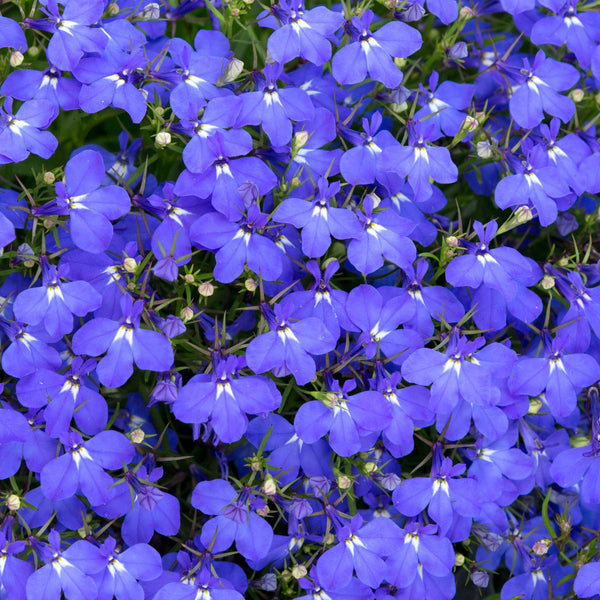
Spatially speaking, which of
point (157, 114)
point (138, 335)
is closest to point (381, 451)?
point (138, 335)

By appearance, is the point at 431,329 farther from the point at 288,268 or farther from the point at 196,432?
the point at 196,432

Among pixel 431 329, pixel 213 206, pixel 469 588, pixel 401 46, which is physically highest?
pixel 401 46

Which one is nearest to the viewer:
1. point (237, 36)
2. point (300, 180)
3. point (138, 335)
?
point (138, 335)

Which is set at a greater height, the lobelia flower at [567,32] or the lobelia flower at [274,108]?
the lobelia flower at [567,32]

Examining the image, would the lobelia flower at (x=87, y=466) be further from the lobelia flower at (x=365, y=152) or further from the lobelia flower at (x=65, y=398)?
the lobelia flower at (x=365, y=152)

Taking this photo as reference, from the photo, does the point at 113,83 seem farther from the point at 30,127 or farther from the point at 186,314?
the point at 186,314

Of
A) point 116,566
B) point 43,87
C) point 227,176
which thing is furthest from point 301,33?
point 116,566

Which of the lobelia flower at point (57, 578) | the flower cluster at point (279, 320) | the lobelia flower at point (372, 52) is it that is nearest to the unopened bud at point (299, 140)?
the flower cluster at point (279, 320)
